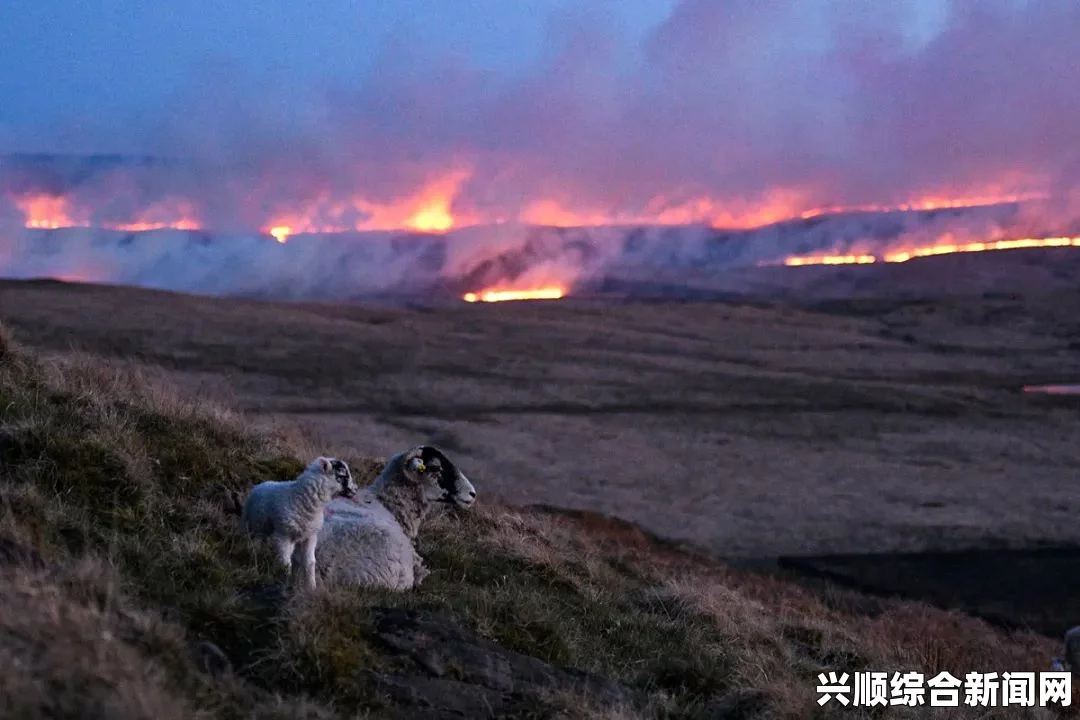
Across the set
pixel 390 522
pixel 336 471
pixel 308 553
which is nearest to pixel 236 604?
pixel 308 553

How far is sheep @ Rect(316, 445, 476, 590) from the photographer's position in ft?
30.0

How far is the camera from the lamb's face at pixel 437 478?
1064 centimetres

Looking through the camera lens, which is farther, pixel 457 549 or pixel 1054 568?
pixel 1054 568

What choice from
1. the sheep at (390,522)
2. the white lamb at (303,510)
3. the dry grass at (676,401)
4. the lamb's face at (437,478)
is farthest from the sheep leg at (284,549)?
the dry grass at (676,401)

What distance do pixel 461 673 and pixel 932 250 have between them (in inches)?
5506

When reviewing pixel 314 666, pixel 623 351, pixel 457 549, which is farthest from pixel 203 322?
pixel 314 666

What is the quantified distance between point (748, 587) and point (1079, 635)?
17.1ft

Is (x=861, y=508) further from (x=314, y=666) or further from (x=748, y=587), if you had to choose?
(x=314, y=666)

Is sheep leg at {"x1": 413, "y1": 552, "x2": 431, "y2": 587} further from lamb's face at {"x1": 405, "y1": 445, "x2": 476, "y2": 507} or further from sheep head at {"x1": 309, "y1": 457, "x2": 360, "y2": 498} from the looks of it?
sheep head at {"x1": 309, "y1": 457, "x2": 360, "y2": 498}

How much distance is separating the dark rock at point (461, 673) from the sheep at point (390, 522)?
1.75 meters

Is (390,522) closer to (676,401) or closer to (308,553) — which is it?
(308,553)

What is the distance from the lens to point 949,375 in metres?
60.7

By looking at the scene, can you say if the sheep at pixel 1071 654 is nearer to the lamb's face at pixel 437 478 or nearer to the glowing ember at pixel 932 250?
the lamb's face at pixel 437 478

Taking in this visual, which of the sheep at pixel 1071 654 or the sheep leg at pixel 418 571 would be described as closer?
the sheep leg at pixel 418 571
